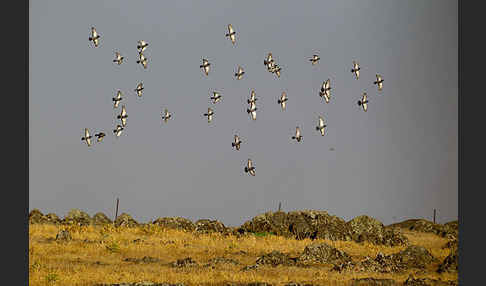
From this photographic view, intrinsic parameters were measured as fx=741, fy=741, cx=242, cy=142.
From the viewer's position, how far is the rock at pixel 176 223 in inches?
1093

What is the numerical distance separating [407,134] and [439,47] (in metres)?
2.34

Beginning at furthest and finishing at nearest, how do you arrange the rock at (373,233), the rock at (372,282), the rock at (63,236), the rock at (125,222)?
the rock at (125,222)
the rock at (373,233)
the rock at (63,236)
the rock at (372,282)

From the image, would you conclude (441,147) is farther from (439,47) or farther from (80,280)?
(80,280)

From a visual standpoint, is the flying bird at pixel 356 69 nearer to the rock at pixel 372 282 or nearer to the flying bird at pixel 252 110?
the flying bird at pixel 252 110

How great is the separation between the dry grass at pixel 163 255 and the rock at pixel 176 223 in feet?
4.72

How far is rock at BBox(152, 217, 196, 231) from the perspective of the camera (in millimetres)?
27766

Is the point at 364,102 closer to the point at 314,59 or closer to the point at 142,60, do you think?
the point at 314,59

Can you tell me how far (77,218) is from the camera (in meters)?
29.8

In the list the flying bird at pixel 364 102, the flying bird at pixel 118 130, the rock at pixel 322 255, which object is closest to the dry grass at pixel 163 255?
the rock at pixel 322 255

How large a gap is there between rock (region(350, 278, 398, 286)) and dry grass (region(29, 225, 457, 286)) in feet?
0.86

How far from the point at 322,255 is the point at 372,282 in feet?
10.4

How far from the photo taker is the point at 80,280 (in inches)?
704

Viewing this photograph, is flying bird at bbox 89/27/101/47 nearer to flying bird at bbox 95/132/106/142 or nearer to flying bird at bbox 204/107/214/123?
flying bird at bbox 95/132/106/142

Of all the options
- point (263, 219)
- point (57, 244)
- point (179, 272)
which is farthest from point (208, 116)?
point (263, 219)
